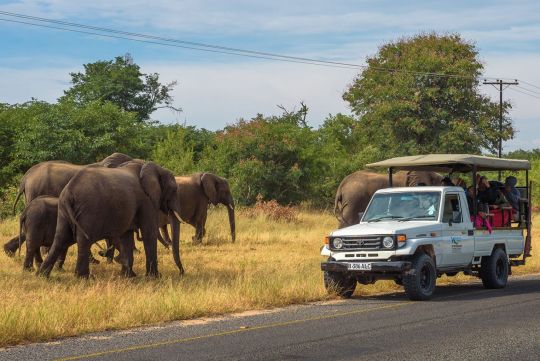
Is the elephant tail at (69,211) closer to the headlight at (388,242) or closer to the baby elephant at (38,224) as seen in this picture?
the baby elephant at (38,224)

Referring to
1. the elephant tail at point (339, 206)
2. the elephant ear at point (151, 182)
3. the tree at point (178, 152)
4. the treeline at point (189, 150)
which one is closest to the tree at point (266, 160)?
the treeline at point (189, 150)

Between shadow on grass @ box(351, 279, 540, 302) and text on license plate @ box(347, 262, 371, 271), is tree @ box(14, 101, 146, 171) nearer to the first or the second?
shadow on grass @ box(351, 279, 540, 302)

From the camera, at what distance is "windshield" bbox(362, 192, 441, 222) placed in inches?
659

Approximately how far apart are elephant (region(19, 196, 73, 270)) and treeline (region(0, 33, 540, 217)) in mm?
15731

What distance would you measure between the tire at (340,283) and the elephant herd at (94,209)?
414 cm

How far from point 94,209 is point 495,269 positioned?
7.69 m

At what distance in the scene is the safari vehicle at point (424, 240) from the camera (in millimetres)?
15547

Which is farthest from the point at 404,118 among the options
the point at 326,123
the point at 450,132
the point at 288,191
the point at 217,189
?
the point at 217,189

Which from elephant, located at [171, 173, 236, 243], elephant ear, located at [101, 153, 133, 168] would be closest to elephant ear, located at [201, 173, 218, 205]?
elephant, located at [171, 173, 236, 243]

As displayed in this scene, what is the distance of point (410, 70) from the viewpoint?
163ft

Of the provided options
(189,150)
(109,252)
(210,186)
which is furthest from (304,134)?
(109,252)

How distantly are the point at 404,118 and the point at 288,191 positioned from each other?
376 inches

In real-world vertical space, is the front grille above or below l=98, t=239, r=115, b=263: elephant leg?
above

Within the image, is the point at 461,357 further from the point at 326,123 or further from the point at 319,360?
the point at 326,123
